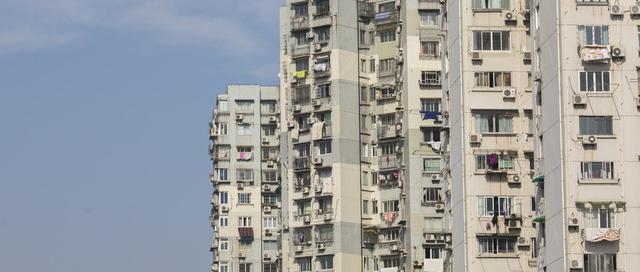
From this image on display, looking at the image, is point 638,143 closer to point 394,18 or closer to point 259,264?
point 394,18

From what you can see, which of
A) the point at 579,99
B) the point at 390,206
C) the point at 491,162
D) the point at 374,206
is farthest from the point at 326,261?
the point at 579,99

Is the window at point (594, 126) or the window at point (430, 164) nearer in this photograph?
the window at point (594, 126)

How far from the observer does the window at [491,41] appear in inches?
3504

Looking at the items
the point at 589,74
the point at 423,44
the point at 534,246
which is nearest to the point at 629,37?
the point at 589,74

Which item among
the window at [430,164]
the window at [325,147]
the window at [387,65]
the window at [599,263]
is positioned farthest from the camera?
the window at [387,65]

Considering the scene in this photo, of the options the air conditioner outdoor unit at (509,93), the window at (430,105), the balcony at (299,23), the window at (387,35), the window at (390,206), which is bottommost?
the window at (390,206)

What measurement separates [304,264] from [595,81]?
43.6m

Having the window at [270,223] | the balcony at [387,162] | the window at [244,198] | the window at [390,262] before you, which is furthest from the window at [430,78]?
the window at [244,198]

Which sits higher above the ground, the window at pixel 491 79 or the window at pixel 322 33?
the window at pixel 322 33

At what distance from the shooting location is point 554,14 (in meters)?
75.4

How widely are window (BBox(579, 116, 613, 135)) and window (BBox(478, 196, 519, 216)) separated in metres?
14.3

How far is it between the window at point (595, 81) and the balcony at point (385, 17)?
41173 millimetres

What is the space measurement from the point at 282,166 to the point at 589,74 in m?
49.7

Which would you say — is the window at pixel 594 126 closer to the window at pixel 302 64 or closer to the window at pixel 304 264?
the window at pixel 304 264
